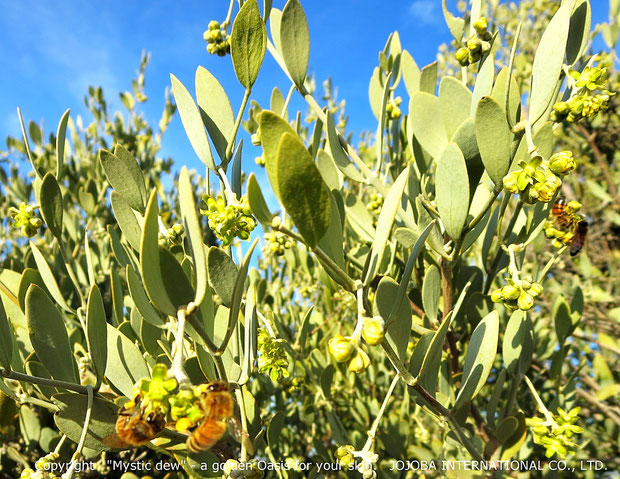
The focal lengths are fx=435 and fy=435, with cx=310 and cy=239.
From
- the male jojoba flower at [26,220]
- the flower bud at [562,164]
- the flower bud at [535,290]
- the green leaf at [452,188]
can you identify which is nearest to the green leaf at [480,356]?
the flower bud at [535,290]

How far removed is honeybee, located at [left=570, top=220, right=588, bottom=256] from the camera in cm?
127

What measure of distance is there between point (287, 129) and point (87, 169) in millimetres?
2351

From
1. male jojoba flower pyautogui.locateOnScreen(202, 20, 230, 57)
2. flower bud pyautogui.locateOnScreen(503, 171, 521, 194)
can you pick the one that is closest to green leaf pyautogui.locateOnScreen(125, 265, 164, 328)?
flower bud pyautogui.locateOnScreen(503, 171, 521, 194)

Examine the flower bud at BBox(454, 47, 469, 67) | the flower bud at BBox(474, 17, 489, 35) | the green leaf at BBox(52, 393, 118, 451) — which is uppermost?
the flower bud at BBox(474, 17, 489, 35)

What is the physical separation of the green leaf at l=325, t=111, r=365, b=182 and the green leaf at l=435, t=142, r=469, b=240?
0.26 meters

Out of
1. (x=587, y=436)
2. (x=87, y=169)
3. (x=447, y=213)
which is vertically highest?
(x=87, y=169)

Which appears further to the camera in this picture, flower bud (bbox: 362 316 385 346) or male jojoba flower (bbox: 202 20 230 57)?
male jojoba flower (bbox: 202 20 230 57)

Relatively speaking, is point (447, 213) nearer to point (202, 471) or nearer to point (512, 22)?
point (202, 471)

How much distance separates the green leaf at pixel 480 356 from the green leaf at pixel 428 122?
409mm

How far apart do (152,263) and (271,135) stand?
9.0 inches

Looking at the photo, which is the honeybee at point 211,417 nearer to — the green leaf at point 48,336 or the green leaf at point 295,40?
the green leaf at point 48,336

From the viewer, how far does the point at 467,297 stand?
1271 millimetres

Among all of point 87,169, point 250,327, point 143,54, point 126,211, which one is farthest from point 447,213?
point 143,54

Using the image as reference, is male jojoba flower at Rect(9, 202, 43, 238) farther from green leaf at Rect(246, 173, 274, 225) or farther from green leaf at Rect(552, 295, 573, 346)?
green leaf at Rect(552, 295, 573, 346)
